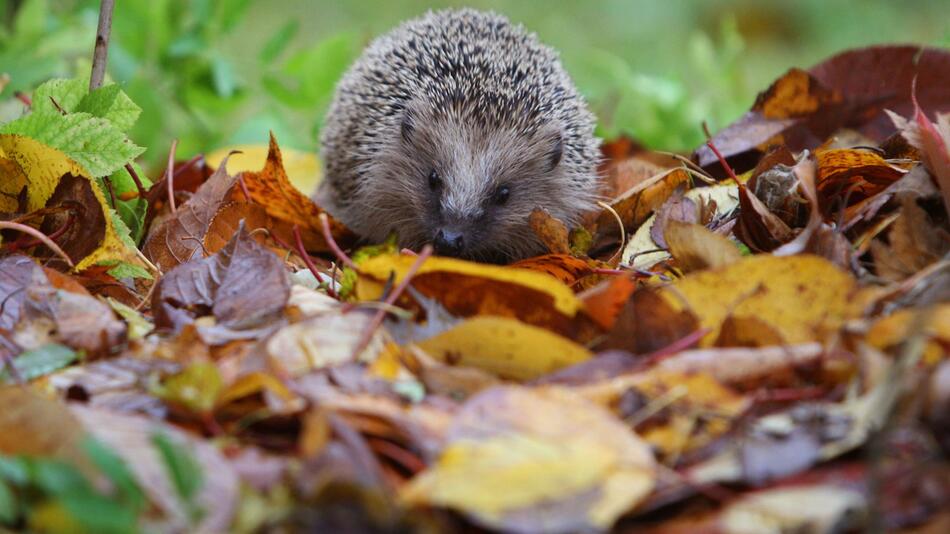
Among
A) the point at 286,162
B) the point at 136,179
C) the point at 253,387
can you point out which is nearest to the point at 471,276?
the point at 253,387

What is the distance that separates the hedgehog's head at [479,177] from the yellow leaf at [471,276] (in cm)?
124

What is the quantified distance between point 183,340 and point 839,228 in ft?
4.73

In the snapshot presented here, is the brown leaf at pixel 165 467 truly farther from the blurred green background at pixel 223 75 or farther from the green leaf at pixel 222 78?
the green leaf at pixel 222 78

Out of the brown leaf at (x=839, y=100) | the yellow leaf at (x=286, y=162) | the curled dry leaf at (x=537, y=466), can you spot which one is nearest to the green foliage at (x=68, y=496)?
the curled dry leaf at (x=537, y=466)

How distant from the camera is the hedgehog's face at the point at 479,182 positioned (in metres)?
3.36

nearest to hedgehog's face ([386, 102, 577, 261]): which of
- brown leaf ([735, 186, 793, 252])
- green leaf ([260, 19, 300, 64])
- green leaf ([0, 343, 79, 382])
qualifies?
green leaf ([260, 19, 300, 64])

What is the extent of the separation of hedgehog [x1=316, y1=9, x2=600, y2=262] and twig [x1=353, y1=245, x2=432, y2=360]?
1.24 meters

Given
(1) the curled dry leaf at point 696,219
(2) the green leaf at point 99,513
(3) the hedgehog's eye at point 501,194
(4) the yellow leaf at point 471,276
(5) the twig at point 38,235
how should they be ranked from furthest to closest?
(3) the hedgehog's eye at point 501,194
(1) the curled dry leaf at point 696,219
(5) the twig at point 38,235
(4) the yellow leaf at point 471,276
(2) the green leaf at point 99,513

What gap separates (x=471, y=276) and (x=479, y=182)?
58.8 inches

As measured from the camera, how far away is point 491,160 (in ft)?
11.2

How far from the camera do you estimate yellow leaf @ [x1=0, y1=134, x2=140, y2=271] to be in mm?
2258

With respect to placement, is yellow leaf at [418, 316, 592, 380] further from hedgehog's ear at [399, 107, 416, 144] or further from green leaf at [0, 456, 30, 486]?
hedgehog's ear at [399, 107, 416, 144]

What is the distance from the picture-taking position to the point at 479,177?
133 inches

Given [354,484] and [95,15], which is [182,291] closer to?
[354,484]
